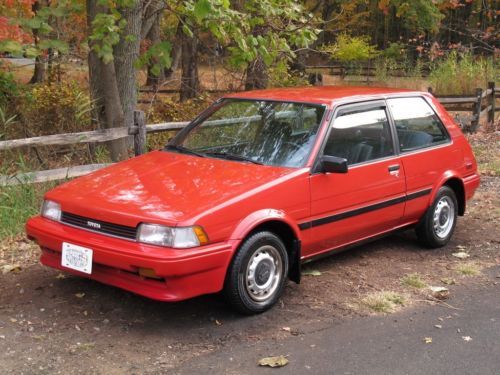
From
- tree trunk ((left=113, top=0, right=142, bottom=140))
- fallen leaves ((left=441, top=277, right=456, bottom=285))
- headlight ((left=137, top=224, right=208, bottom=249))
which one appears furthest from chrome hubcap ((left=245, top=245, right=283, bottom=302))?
tree trunk ((left=113, top=0, right=142, bottom=140))

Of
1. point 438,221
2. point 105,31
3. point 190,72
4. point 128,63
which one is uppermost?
point 105,31

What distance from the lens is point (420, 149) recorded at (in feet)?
19.1

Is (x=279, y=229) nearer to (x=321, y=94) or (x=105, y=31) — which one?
(x=321, y=94)

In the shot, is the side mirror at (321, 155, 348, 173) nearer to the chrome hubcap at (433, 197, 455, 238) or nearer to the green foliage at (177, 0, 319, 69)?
the chrome hubcap at (433, 197, 455, 238)

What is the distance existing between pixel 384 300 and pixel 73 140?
12.6 feet

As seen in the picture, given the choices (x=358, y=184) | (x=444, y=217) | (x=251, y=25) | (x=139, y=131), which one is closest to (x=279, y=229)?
(x=358, y=184)

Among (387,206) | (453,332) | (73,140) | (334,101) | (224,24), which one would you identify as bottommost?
(453,332)

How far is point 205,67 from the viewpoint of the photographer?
1384cm

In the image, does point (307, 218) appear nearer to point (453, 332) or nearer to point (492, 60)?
point (453, 332)

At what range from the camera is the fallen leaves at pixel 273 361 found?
146 inches

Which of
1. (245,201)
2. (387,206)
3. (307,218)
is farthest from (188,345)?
(387,206)

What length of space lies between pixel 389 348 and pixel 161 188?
189cm

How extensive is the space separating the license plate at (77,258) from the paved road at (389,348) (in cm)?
101

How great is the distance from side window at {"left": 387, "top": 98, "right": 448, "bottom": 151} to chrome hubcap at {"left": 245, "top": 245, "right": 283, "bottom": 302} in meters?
1.86
